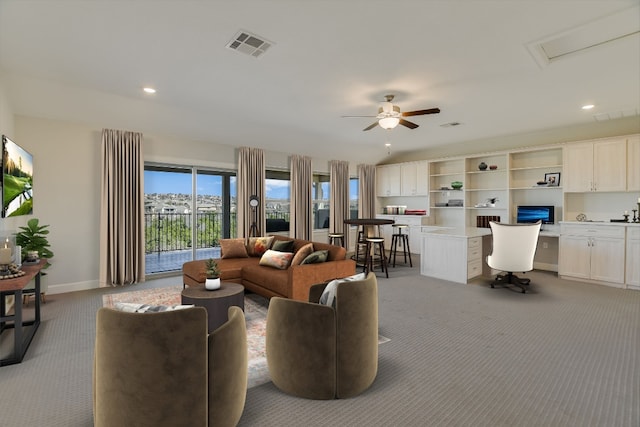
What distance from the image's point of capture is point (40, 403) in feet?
6.85

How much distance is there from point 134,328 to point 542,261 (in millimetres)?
7438

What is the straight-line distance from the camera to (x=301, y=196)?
7488 millimetres

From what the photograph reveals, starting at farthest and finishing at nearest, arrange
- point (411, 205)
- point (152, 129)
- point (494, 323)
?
point (411, 205) < point (152, 129) < point (494, 323)

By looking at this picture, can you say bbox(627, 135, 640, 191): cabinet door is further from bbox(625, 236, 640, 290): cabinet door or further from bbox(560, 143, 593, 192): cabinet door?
bbox(625, 236, 640, 290): cabinet door

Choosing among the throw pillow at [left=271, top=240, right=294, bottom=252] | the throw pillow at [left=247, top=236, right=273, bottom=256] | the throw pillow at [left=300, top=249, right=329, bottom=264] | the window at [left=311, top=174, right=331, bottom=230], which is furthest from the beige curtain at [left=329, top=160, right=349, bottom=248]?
the throw pillow at [left=300, top=249, right=329, bottom=264]

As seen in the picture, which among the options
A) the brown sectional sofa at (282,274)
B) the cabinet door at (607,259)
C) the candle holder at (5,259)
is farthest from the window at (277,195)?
the cabinet door at (607,259)

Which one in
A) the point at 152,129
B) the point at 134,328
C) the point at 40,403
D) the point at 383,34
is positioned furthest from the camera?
the point at 152,129

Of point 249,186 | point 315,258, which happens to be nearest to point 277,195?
point 249,186

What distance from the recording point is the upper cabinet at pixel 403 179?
8.26 metres

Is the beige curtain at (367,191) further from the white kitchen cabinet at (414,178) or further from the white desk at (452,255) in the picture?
the white desk at (452,255)

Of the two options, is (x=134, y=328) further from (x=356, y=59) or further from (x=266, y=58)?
(x=356, y=59)

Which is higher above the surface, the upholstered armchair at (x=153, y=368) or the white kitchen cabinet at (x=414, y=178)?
the white kitchen cabinet at (x=414, y=178)

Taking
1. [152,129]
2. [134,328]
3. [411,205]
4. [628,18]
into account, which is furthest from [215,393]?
[411,205]

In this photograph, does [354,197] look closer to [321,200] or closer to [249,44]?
[321,200]
